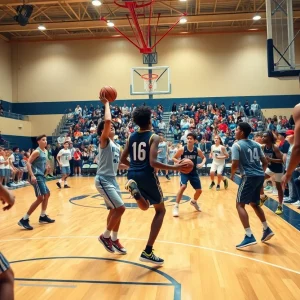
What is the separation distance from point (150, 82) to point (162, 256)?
16.7 meters

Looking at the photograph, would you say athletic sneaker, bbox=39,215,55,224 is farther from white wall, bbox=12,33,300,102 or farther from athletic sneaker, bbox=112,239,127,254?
white wall, bbox=12,33,300,102

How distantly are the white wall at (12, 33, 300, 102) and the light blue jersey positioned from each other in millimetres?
20180

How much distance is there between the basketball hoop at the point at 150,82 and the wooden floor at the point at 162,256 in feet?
45.8

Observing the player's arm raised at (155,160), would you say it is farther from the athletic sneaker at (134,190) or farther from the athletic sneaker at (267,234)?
the athletic sneaker at (267,234)

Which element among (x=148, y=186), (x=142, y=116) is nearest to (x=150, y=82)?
(x=142, y=116)

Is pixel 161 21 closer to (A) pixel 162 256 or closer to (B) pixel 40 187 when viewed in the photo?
(B) pixel 40 187

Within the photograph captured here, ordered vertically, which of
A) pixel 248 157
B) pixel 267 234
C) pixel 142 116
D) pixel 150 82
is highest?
pixel 150 82

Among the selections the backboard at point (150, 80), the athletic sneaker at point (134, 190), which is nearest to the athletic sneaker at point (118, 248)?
the athletic sneaker at point (134, 190)

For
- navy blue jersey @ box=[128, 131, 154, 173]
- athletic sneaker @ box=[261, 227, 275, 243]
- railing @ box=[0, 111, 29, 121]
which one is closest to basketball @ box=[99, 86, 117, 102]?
navy blue jersey @ box=[128, 131, 154, 173]

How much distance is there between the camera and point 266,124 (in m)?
21.1

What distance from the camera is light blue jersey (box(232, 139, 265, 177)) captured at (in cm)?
490

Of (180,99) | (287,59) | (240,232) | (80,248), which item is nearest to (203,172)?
(180,99)

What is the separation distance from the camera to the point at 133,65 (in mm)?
24891

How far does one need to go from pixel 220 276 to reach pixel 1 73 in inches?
963
